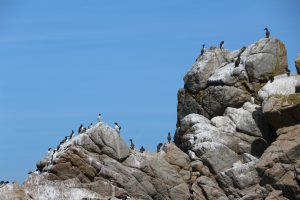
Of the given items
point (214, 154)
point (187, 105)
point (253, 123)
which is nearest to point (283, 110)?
point (253, 123)

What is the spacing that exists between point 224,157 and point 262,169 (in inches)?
202

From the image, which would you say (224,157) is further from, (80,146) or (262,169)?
(80,146)

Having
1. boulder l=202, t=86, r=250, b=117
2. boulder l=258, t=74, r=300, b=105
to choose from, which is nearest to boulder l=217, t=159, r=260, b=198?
boulder l=258, t=74, r=300, b=105

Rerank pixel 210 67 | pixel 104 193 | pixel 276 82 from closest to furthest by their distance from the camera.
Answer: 1. pixel 104 193
2. pixel 276 82
3. pixel 210 67

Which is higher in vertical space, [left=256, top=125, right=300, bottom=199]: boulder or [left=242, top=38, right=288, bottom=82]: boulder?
[left=242, top=38, right=288, bottom=82]: boulder

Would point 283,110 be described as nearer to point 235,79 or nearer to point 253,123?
point 253,123

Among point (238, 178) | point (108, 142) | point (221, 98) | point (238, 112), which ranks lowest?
point (238, 178)

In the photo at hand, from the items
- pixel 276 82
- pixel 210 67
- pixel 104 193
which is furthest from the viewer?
pixel 210 67

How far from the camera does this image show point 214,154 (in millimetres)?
79688

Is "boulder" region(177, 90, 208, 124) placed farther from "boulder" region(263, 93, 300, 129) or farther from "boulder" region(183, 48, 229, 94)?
"boulder" region(263, 93, 300, 129)

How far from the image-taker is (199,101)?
87688 millimetres

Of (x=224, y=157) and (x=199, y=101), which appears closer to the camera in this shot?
(x=224, y=157)

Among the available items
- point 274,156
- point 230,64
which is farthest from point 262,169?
point 230,64

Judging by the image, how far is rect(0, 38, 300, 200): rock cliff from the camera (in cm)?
7456
